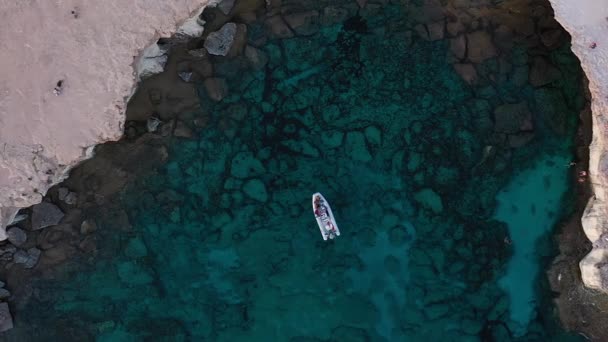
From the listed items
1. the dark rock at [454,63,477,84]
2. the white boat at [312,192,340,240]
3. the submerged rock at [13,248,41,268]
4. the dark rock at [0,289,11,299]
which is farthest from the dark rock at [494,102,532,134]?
the dark rock at [0,289,11,299]

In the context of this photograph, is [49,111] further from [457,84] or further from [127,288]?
[457,84]

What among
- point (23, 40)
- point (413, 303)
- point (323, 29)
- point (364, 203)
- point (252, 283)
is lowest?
point (413, 303)

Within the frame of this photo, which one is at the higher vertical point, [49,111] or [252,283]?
[49,111]

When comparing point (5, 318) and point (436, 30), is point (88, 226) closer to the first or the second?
point (5, 318)

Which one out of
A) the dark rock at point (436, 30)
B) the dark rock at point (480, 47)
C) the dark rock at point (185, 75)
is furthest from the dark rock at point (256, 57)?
the dark rock at point (480, 47)

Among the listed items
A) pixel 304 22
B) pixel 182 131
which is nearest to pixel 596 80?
pixel 304 22

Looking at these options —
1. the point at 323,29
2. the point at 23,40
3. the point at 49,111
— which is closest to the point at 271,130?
the point at 323,29
